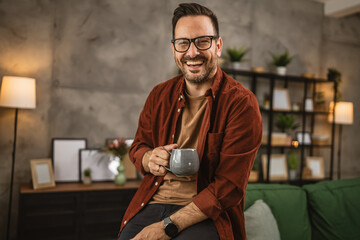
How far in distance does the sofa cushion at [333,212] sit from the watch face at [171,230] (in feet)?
4.64

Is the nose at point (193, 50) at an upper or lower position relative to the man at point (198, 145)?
upper

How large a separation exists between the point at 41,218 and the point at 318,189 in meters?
2.53

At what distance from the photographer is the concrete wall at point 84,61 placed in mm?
3557

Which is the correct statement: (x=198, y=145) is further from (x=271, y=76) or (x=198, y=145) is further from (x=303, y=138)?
(x=303, y=138)

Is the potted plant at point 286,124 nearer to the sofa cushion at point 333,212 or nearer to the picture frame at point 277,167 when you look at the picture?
the picture frame at point 277,167

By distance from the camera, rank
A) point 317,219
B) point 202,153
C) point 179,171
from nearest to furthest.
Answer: point 179,171 < point 202,153 < point 317,219

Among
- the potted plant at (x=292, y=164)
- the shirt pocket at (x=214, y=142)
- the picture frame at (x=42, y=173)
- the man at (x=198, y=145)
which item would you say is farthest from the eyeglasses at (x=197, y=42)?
the potted plant at (x=292, y=164)

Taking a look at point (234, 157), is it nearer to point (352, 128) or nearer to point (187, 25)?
point (187, 25)

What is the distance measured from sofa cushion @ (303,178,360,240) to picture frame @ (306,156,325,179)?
2821 mm

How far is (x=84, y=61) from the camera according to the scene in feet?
12.7

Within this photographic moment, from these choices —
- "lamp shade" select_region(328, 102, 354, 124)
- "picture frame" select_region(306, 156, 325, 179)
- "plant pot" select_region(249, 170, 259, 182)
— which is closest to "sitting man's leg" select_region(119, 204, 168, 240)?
"plant pot" select_region(249, 170, 259, 182)

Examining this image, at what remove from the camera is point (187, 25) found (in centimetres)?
149

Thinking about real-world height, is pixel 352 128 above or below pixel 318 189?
above

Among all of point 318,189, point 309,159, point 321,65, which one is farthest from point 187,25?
point 321,65
